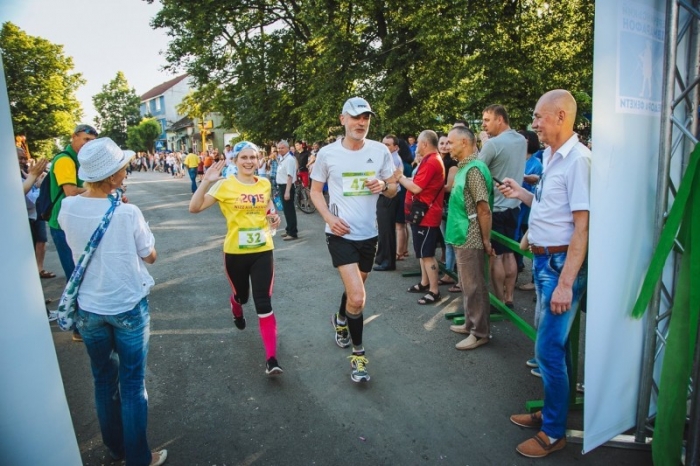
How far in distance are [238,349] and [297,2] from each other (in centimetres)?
1934

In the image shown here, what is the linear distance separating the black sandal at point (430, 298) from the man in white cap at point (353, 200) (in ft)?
6.52

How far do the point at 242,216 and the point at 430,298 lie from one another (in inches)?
111

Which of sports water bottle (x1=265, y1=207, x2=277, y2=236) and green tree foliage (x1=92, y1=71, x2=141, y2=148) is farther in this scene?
green tree foliage (x1=92, y1=71, x2=141, y2=148)

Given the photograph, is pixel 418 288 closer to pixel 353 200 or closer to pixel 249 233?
pixel 353 200

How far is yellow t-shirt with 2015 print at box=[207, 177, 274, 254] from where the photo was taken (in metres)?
3.93

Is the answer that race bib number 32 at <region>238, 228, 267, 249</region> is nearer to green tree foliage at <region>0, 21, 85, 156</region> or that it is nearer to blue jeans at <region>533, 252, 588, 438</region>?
blue jeans at <region>533, 252, 588, 438</region>

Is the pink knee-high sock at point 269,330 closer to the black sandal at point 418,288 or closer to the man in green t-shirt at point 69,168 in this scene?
the man in green t-shirt at point 69,168

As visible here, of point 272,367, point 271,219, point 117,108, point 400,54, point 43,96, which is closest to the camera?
point 272,367

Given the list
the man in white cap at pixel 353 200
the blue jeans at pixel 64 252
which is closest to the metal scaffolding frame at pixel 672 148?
the man in white cap at pixel 353 200

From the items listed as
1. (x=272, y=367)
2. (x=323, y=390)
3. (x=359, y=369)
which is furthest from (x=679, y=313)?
(x=272, y=367)

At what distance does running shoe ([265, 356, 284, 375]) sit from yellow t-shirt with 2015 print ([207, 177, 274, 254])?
0.96m

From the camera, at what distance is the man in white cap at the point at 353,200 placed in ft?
12.2

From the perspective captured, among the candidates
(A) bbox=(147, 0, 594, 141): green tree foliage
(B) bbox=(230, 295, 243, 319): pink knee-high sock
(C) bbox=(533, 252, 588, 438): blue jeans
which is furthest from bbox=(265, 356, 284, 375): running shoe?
(A) bbox=(147, 0, 594, 141): green tree foliage

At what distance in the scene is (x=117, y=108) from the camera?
7669cm
